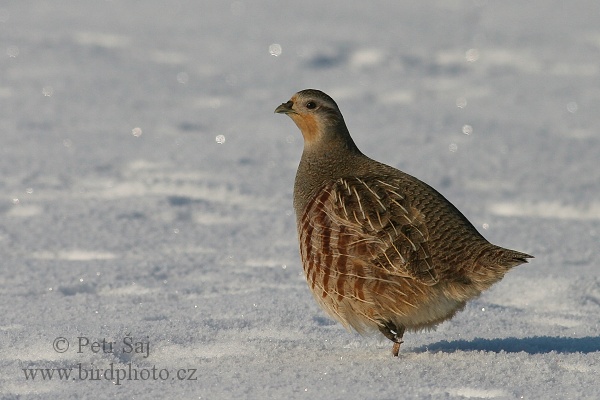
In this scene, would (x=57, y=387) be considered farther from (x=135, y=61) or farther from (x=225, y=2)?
(x=225, y=2)

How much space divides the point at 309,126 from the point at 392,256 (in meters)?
1.08

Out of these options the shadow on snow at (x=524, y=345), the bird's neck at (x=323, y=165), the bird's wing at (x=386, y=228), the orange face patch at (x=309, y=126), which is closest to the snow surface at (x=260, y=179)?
the shadow on snow at (x=524, y=345)

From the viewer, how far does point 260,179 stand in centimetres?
739

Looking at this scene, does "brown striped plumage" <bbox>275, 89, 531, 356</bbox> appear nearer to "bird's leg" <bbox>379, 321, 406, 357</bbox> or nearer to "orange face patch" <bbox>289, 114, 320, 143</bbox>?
"bird's leg" <bbox>379, 321, 406, 357</bbox>

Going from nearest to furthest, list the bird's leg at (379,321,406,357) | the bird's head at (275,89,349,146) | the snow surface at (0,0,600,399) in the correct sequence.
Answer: the snow surface at (0,0,600,399)
the bird's leg at (379,321,406,357)
the bird's head at (275,89,349,146)

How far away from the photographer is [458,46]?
1125 cm

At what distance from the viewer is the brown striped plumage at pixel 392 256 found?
3.52 meters

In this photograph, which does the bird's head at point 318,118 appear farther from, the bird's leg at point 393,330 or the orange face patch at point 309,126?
the bird's leg at point 393,330

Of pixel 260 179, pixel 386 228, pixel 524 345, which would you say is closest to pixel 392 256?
pixel 386 228

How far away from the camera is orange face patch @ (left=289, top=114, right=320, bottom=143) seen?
4.36 meters

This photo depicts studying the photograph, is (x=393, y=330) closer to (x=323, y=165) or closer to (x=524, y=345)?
(x=524, y=345)

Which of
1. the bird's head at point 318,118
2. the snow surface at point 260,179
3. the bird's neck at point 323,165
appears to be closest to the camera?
the snow surface at point 260,179

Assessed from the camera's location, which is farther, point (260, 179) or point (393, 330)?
point (260, 179)

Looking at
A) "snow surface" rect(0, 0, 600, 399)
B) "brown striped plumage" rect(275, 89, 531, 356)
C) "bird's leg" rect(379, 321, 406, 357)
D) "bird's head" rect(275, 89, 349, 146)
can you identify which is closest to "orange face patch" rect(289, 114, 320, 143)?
"bird's head" rect(275, 89, 349, 146)
